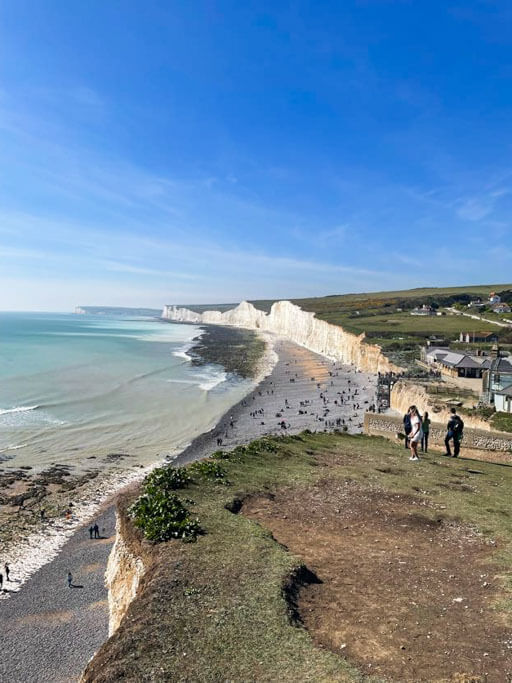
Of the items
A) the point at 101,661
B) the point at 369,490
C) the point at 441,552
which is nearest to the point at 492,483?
the point at 369,490

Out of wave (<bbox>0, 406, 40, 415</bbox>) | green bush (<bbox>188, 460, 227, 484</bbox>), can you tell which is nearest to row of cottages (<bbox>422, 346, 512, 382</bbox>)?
green bush (<bbox>188, 460, 227, 484</bbox>)

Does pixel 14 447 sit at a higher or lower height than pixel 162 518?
lower

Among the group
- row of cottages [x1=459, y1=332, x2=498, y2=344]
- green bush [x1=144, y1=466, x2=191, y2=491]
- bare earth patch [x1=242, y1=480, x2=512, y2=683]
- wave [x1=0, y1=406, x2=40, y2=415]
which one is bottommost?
wave [x1=0, y1=406, x2=40, y2=415]

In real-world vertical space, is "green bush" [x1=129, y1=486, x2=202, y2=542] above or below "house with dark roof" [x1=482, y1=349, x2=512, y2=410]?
below

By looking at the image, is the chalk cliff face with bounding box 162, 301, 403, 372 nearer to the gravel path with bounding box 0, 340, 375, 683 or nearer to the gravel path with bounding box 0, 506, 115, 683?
the gravel path with bounding box 0, 340, 375, 683

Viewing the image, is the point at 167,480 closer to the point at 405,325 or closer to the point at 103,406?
the point at 103,406

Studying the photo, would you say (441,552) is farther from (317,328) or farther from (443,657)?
(317,328)

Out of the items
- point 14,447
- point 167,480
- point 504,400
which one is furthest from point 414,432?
point 14,447
